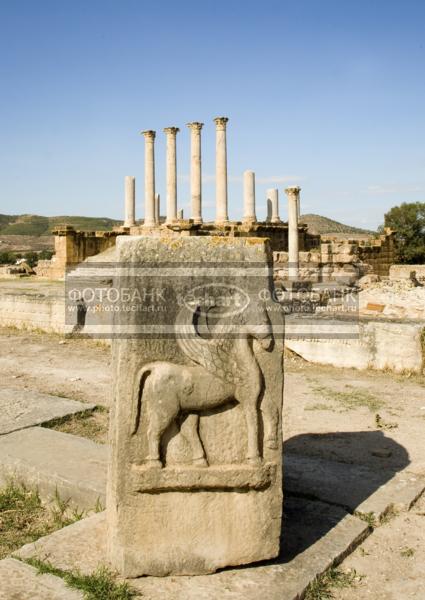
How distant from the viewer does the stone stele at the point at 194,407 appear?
99.1 inches

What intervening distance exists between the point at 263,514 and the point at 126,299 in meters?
1.17

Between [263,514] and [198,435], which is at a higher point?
[198,435]

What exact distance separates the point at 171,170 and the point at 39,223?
299 feet

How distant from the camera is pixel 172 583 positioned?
2.52m

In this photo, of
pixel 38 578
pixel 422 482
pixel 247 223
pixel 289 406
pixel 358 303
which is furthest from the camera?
pixel 247 223

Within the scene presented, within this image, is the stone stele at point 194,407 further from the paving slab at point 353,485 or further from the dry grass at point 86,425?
the dry grass at point 86,425

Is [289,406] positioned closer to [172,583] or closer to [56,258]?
[172,583]

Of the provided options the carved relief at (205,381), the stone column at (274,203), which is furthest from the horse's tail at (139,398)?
the stone column at (274,203)

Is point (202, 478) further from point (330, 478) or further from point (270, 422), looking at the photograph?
point (330, 478)

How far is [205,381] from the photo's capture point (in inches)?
101

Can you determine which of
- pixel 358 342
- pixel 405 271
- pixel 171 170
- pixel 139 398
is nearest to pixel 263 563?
pixel 139 398

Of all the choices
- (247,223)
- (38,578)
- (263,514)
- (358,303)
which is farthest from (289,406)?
(247,223)

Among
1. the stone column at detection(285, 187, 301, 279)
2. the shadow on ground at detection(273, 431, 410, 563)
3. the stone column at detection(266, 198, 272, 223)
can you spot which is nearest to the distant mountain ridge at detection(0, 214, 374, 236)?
the stone column at detection(266, 198, 272, 223)

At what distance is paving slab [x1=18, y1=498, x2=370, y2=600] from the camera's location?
2.46 meters
